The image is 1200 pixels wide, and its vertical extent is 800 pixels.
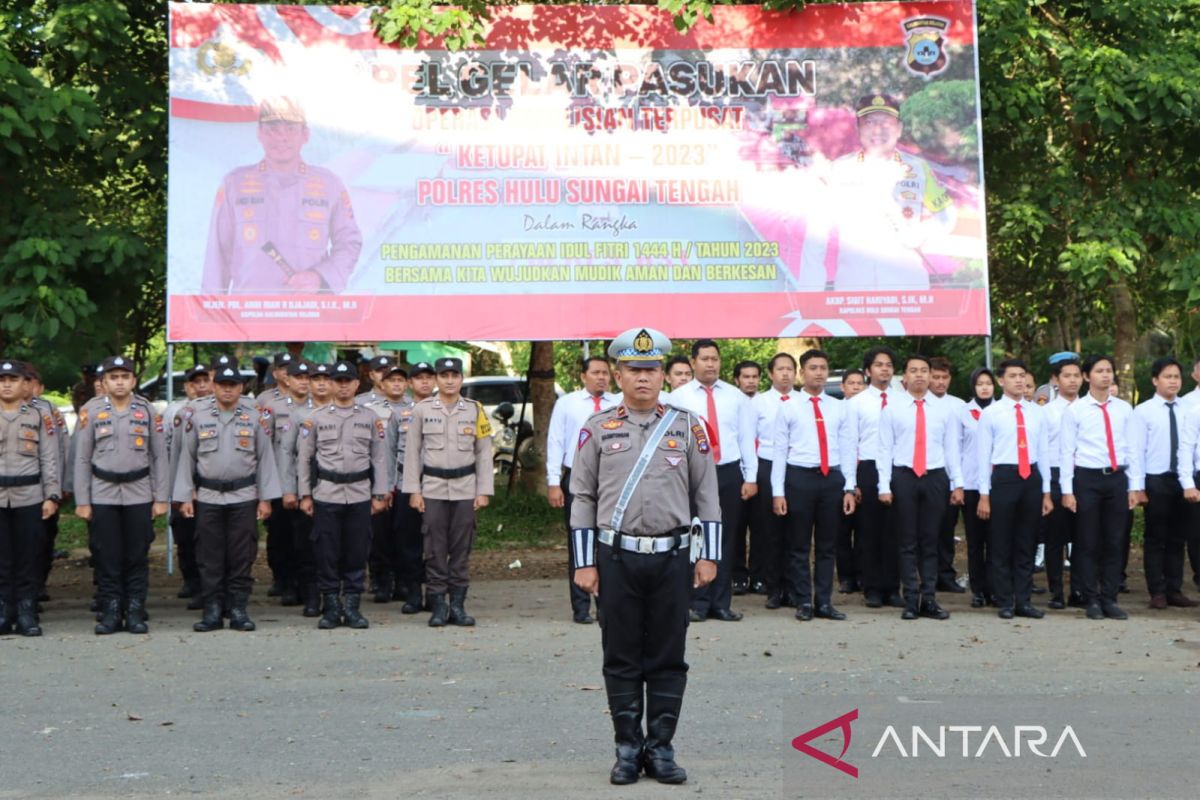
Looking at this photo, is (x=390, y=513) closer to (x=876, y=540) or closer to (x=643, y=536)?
(x=876, y=540)

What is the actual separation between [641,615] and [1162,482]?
258 inches

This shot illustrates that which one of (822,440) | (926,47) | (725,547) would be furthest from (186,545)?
(926,47)

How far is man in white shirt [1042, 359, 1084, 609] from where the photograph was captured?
36.9 ft

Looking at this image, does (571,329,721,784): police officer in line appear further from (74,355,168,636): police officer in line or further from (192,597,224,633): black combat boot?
(74,355,168,636): police officer in line

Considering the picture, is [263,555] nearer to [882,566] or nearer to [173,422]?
[173,422]

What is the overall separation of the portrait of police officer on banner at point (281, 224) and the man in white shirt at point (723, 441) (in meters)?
3.88

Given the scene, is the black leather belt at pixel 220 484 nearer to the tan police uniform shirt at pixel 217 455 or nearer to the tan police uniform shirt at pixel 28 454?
the tan police uniform shirt at pixel 217 455

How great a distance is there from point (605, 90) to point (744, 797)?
8915 mm

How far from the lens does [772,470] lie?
11.1m

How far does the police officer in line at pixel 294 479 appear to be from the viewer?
36.2ft

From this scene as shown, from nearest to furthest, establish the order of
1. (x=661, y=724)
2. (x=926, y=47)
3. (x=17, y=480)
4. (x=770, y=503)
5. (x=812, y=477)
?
1. (x=661, y=724)
2. (x=17, y=480)
3. (x=812, y=477)
4. (x=770, y=503)
5. (x=926, y=47)

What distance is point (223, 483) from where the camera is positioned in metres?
10.7

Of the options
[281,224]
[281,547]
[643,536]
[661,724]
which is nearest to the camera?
[661,724]

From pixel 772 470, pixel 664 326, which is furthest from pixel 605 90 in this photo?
pixel 772 470
